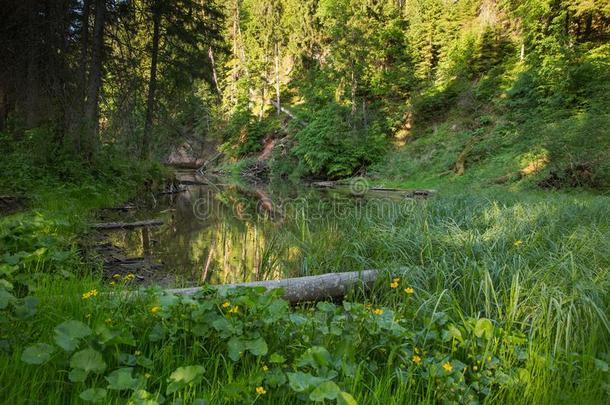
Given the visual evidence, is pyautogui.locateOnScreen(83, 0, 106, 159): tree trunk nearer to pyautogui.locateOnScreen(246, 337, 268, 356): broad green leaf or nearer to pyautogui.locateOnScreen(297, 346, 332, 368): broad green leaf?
pyautogui.locateOnScreen(246, 337, 268, 356): broad green leaf

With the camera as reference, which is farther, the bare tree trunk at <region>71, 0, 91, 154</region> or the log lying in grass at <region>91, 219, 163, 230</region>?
the bare tree trunk at <region>71, 0, 91, 154</region>

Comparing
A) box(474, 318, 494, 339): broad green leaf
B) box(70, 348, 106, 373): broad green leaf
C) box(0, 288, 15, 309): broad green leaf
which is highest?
box(0, 288, 15, 309): broad green leaf

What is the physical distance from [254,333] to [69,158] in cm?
992

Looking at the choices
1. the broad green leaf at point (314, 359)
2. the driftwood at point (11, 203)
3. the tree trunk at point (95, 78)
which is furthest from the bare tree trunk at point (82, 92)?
the broad green leaf at point (314, 359)

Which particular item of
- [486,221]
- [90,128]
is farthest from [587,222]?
[90,128]

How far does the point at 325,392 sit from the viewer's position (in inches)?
63.5

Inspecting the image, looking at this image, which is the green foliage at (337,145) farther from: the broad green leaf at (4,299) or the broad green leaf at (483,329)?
the broad green leaf at (4,299)

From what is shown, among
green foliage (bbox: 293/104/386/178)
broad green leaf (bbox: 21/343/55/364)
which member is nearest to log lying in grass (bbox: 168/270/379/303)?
broad green leaf (bbox: 21/343/55/364)

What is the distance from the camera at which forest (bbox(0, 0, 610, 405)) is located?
206 cm

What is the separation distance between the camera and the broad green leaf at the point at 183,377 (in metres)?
1.65

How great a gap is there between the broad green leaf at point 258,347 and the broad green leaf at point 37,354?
2.95 feet

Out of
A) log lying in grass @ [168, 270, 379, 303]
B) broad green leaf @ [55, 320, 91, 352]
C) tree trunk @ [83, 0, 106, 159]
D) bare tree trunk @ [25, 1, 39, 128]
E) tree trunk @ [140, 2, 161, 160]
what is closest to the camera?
broad green leaf @ [55, 320, 91, 352]

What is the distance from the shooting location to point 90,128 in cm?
1029

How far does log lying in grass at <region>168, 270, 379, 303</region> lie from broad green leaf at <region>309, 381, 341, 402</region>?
229 centimetres
